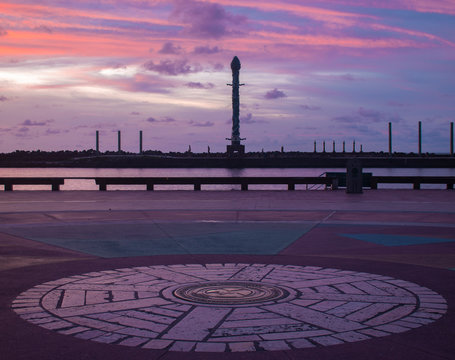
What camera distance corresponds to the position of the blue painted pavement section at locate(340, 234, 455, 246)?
446 inches

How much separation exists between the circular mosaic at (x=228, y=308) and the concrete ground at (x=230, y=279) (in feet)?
0.06

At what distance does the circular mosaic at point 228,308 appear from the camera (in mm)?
5133

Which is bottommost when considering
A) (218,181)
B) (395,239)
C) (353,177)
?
(395,239)

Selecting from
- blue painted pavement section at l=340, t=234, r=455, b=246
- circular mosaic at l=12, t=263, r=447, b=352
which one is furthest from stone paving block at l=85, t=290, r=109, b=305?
blue painted pavement section at l=340, t=234, r=455, b=246

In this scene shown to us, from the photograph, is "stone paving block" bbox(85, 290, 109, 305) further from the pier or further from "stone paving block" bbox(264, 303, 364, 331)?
the pier

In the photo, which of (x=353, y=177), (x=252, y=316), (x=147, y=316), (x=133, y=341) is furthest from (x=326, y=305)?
(x=353, y=177)

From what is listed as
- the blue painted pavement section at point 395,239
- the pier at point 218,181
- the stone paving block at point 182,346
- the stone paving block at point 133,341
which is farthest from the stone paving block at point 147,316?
the pier at point 218,181

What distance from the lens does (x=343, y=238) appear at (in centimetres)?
1200

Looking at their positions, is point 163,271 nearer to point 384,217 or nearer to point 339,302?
point 339,302

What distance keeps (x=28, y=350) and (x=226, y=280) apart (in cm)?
308

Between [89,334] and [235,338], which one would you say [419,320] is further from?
[89,334]

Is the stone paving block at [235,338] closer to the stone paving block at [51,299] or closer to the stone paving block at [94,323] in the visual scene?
the stone paving block at [94,323]

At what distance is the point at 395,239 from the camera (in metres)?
11.9

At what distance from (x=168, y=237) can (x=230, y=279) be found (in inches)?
186
